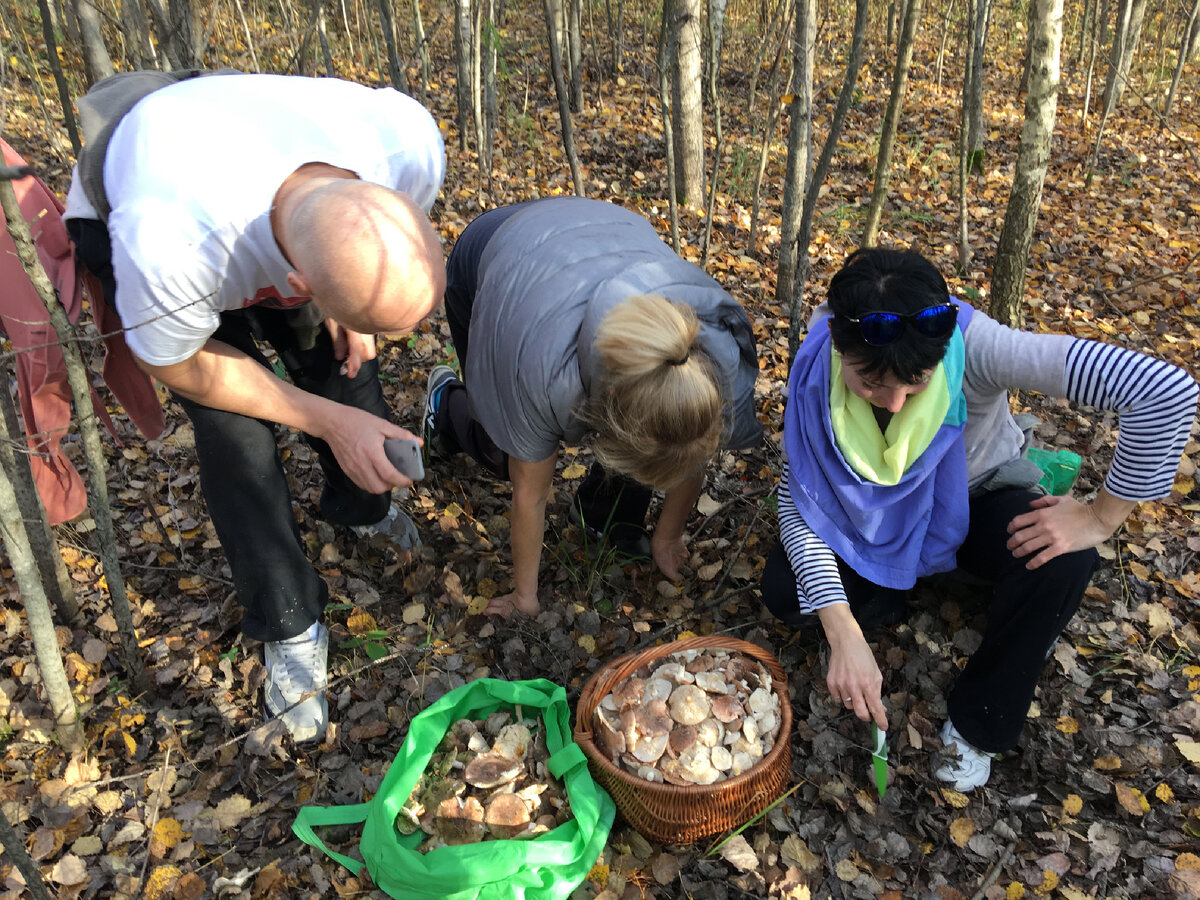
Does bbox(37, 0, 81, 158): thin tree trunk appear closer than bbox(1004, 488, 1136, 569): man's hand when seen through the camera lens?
No

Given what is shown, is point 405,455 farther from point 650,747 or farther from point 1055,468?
point 1055,468

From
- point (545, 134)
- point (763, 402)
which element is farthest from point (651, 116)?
point (763, 402)

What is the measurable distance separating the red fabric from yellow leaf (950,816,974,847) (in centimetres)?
228

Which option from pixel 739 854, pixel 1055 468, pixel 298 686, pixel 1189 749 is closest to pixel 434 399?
pixel 298 686

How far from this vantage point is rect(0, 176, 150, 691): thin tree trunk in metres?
1.54

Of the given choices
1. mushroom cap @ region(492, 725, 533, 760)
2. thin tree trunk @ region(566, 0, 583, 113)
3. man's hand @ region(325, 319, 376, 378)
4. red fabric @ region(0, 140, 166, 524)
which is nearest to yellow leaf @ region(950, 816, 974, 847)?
mushroom cap @ region(492, 725, 533, 760)

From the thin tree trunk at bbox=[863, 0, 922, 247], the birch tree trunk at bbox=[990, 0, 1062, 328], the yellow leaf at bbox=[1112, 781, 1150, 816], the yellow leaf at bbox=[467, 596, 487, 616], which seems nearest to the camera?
the yellow leaf at bbox=[1112, 781, 1150, 816]

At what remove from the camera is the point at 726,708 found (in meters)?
1.99

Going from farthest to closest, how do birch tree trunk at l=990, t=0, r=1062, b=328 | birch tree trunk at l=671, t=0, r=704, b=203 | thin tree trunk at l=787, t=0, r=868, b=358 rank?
birch tree trunk at l=671, t=0, r=704, b=203
birch tree trunk at l=990, t=0, r=1062, b=328
thin tree trunk at l=787, t=0, r=868, b=358

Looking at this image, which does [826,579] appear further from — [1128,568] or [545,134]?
[545,134]

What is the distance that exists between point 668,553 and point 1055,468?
4.00ft

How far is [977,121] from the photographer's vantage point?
5184 millimetres

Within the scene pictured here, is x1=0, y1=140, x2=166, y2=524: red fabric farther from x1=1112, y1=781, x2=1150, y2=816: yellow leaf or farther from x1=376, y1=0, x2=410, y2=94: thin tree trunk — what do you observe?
x1=1112, y1=781, x2=1150, y2=816: yellow leaf

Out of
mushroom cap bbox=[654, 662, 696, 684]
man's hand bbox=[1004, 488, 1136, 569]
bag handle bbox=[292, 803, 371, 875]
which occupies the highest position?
man's hand bbox=[1004, 488, 1136, 569]
